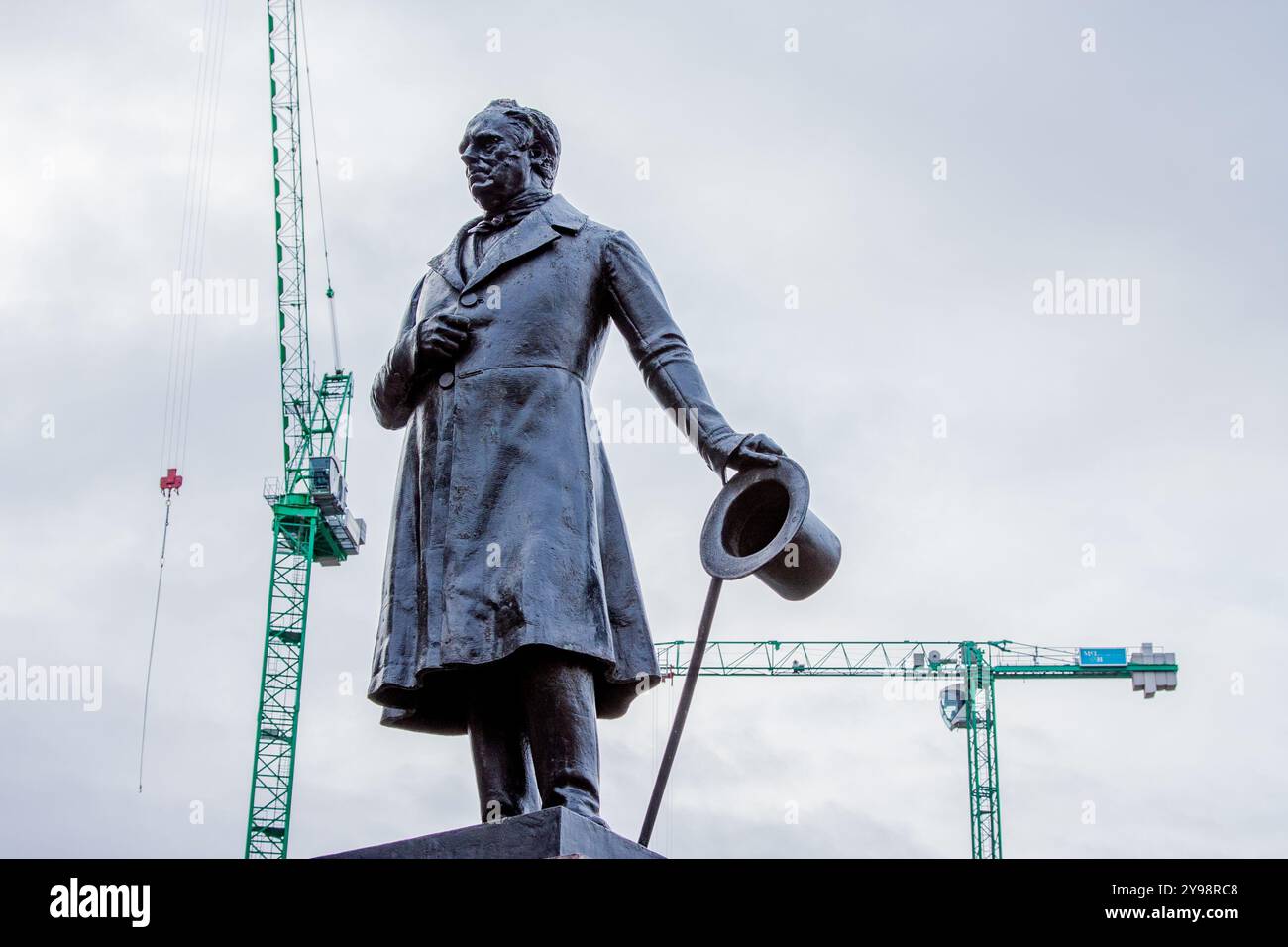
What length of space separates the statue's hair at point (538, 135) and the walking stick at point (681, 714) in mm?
2440

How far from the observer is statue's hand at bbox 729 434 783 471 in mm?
8023

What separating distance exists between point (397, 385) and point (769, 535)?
1962mm

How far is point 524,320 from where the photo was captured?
856cm

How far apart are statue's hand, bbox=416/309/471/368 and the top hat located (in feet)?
4.79

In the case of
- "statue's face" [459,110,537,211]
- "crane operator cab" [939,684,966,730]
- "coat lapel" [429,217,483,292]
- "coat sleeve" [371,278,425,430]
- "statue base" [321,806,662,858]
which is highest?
"statue's face" [459,110,537,211]

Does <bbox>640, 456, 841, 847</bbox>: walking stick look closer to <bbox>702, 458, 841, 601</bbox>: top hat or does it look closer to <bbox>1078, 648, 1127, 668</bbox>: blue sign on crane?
<bbox>702, 458, 841, 601</bbox>: top hat

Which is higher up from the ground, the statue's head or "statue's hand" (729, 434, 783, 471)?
the statue's head

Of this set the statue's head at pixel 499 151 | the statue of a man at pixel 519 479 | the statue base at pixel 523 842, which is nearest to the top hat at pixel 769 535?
the statue of a man at pixel 519 479

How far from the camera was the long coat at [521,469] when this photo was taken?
7930mm

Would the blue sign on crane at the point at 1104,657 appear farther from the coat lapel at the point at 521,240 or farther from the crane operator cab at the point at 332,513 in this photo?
the coat lapel at the point at 521,240

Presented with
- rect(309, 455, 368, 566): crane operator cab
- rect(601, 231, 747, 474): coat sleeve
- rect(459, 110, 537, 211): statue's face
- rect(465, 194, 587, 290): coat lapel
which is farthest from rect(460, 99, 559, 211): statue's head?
rect(309, 455, 368, 566): crane operator cab

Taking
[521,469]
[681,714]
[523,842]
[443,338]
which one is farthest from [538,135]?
[523,842]
